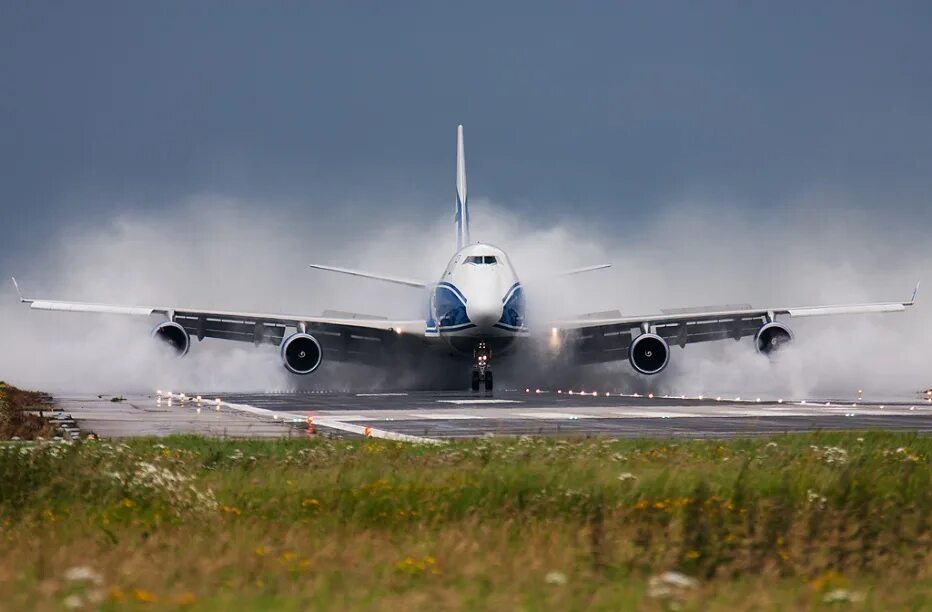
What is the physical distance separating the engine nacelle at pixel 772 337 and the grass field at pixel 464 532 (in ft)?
112

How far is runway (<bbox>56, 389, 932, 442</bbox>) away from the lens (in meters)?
27.6

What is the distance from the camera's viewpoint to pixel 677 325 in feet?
190

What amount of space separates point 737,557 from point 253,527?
424 cm

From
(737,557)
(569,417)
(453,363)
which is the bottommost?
(737,557)

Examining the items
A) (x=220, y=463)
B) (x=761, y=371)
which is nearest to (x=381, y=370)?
(x=761, y=371)

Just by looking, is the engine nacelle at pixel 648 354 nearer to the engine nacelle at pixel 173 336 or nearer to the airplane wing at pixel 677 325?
the airplane wing at pixel 677 325

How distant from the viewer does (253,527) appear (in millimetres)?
12102

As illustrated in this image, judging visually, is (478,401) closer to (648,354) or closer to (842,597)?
(648,354)

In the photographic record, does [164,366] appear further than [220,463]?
Yes

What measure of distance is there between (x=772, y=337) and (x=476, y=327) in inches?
442

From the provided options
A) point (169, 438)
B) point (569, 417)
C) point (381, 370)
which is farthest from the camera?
point (381, 370)

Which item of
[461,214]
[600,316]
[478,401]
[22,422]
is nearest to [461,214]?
[461,214]

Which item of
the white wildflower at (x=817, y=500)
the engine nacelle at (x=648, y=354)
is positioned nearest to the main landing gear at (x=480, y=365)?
the engine nacelle at (x=648, y=354)

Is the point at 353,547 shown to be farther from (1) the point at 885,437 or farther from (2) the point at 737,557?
(1) the point at 885,437
